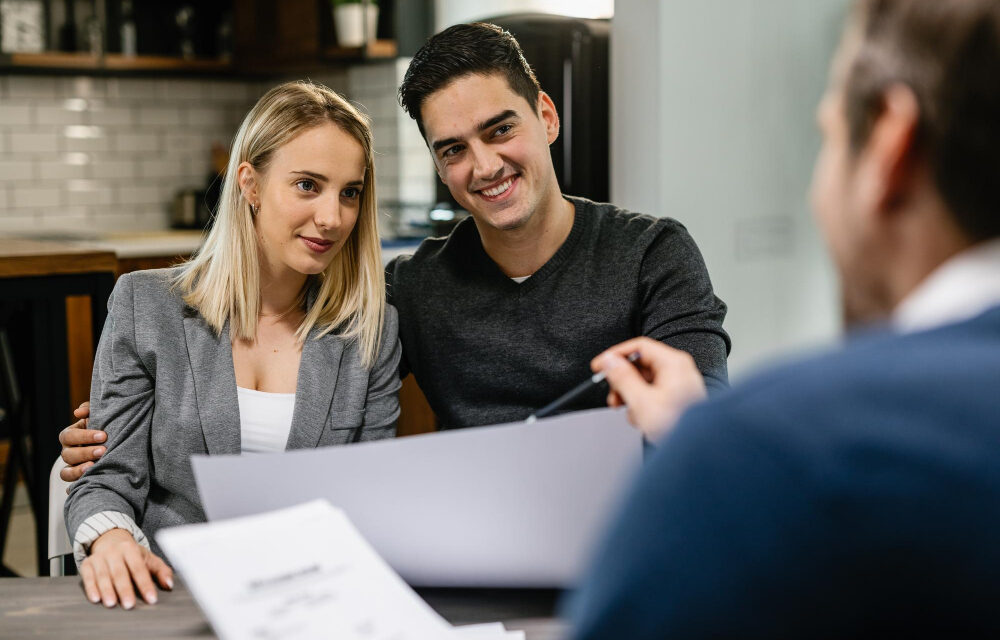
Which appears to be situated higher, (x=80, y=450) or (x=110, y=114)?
(x=110, y=114)

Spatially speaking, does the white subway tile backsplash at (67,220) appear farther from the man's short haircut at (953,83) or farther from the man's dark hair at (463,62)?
the man's short haircut at (953,83)

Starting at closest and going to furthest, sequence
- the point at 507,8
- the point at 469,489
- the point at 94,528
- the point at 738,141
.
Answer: the point at 469,489 → the point at 94,528 → the point at 738,141 → the point at 507,8

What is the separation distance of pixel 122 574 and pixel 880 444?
0.96m

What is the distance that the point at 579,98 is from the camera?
3.31 metres

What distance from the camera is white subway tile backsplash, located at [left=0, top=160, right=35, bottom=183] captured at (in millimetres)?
4844

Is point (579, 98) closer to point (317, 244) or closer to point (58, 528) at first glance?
point (317, 244)

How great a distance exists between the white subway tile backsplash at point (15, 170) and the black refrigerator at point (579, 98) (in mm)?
2863

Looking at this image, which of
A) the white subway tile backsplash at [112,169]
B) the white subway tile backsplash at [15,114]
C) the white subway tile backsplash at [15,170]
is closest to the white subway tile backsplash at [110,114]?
the white subway tile backsplash at [112,169]

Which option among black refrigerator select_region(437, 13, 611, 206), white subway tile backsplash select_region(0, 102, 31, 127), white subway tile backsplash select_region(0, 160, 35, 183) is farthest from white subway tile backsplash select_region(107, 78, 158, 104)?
black refrigerator select_region(437, 13, 611, 206)

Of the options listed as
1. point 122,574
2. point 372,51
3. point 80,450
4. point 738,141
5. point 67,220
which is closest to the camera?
point 122,574

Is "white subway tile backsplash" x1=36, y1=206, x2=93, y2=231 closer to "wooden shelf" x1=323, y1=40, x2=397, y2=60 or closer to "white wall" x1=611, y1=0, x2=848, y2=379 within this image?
"wooden shelf" x1=323, y1=40, x2=397, y2=60

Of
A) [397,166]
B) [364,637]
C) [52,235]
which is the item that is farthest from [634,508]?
[52,235]

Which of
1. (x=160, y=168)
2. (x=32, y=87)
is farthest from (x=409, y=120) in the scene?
(x=32, y=87)

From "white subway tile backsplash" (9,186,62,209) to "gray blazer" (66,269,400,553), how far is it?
12.0 ft
